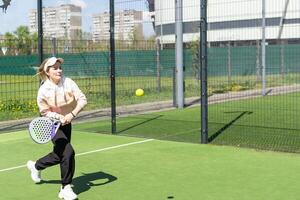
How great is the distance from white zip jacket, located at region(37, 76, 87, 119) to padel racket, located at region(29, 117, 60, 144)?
4.8 inches

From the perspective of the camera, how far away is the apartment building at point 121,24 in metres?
12.0

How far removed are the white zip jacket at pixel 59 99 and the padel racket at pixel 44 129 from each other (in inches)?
4.8

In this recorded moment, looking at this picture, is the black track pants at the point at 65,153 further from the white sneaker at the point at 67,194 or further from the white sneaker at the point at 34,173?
the white sneaker at the point at 34,173

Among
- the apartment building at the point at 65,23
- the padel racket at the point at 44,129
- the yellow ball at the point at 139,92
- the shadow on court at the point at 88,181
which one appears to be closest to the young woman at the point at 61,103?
the padel racket at the point at 44,129

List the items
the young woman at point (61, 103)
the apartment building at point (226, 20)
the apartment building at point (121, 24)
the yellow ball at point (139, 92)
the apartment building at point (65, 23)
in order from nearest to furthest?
the young woman at point (61, 103) < the apartment building at point (121, 24) < the apartment building at point (226, 20) < the apartment building at point (65, 23) < the yellow ball at point (139, 92)

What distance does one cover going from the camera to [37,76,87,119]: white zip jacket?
6031mm

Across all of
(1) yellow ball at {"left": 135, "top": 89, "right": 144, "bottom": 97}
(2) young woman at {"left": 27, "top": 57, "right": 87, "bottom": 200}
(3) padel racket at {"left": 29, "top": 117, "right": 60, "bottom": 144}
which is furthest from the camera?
(1) yellow ball at {"left": 135, "top": 89, "right": 144, "bottom": 97}

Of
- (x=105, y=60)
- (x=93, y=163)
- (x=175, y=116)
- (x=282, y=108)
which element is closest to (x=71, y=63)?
(x=105, y=60)

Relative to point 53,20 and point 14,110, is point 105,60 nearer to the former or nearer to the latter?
point 53,20

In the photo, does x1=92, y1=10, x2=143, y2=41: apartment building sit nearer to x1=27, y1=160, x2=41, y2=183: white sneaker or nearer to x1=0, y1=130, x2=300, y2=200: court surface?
x1=0, y1=130, x2=300, y2=200: court surface

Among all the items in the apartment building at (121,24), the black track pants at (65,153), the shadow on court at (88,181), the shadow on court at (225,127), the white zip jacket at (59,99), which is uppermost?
the apartment building at (121,24)

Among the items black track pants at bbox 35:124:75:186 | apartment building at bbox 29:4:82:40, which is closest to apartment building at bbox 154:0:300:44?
apartment building at bbox 29:4:82:40

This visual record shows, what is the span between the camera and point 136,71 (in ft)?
60.9

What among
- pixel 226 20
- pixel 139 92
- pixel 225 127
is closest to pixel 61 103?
pixel 225 127
